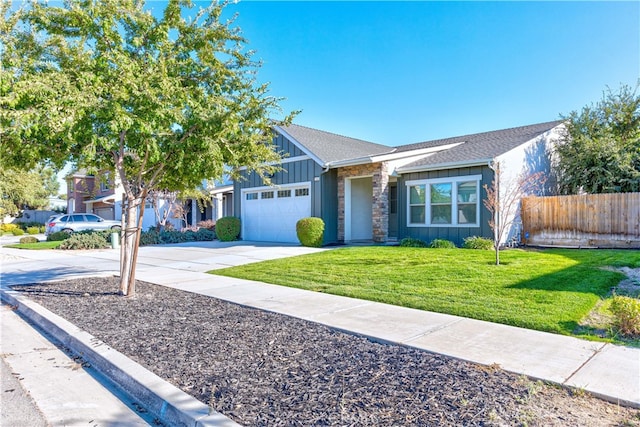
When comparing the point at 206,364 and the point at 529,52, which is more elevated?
Result: the point at 529,52

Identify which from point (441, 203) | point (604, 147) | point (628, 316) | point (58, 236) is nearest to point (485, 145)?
point (441, 203)

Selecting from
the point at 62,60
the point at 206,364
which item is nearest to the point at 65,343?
the point at 206,364

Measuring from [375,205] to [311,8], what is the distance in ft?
22.7

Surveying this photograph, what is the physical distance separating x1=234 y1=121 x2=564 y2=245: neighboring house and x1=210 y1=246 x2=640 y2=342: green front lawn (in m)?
3.09

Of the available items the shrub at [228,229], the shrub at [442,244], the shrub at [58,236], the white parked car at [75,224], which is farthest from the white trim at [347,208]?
the shrub at [58,236]

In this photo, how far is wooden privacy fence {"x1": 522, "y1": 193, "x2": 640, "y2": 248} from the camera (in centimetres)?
1221

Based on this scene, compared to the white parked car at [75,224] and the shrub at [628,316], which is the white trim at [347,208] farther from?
the white parked car at [75,224]

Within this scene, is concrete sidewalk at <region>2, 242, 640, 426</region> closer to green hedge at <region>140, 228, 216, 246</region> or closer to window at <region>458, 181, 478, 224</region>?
window at <region>458, 181, 478, 224</region>

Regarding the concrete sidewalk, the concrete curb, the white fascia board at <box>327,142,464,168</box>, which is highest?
the white fascia board at <box>327,142,464,168</box>

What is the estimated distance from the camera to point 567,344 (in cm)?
416

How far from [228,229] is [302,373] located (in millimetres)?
15556

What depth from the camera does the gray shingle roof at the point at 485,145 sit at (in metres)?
13.2

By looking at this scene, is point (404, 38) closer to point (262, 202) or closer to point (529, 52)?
point (529, 52)

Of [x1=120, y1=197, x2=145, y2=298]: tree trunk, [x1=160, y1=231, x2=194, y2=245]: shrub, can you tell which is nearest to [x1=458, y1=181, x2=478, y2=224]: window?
[x1=120, y1=197, x2=145, y2=298]: tree trunk
